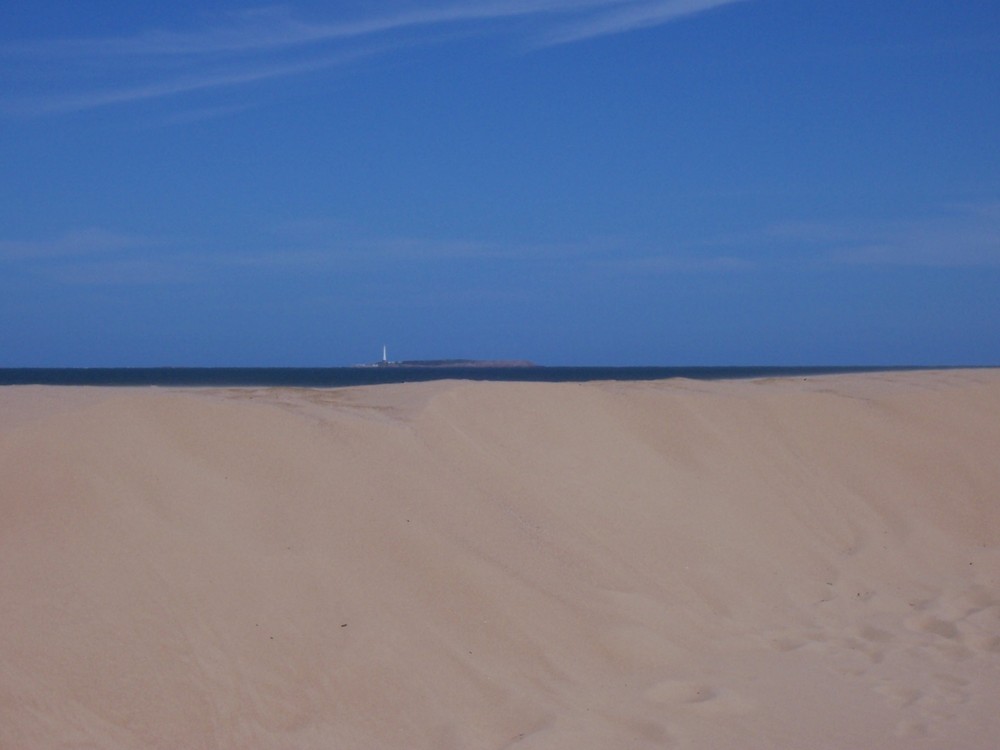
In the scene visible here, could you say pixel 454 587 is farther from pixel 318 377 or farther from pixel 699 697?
pixel 318 377

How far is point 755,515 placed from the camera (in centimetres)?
888

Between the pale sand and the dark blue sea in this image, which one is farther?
the dark blue sea

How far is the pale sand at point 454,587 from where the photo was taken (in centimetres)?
474

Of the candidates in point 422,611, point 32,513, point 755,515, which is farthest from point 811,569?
point 32,513

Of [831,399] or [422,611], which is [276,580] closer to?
[422,611]

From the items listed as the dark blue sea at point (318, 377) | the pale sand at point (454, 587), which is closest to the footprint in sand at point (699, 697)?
the pale sand at point (454, 587)

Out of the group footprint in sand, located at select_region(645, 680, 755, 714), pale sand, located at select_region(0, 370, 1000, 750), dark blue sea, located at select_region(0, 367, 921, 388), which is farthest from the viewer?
dark blue sea, located at select_region(0, 367, 921, 388)

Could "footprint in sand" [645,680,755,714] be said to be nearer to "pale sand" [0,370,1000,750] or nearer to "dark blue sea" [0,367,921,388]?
"pale sand" [0,370,1000,750]

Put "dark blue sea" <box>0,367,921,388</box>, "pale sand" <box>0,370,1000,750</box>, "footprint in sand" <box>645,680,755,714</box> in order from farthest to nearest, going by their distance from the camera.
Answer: "dark blue sea" <box>0,367,921,388</box>, "footprint in sand" <box>645,680,755,714</box>, "pale sand" <box>0,370,1000,750</box>

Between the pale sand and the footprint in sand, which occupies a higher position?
the pale sand

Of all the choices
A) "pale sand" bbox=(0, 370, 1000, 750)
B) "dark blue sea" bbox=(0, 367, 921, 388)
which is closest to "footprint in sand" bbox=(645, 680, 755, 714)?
"pale sand" bbox=(0, 370, 1000, 750)

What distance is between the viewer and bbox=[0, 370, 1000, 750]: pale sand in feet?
15.6

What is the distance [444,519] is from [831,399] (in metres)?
6.77

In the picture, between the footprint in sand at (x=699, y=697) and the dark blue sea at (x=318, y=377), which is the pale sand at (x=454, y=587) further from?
the dark blue sea at (x=318, y=377)
